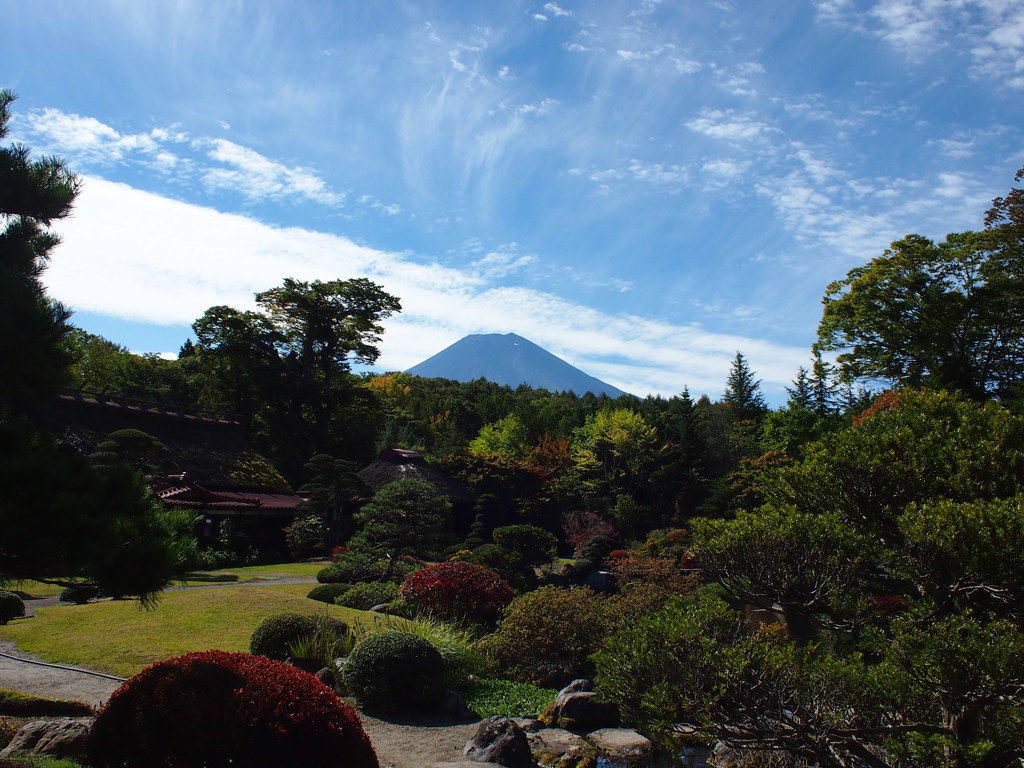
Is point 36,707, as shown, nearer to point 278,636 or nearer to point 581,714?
point 278,636

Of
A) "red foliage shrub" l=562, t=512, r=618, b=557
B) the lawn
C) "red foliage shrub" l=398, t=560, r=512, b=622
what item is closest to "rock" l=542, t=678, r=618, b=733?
the lawn

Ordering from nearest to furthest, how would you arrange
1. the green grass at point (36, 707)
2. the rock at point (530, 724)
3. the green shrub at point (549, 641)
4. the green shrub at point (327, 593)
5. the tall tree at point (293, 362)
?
the green grass at point (36, 707) → the rock at point (530, 724) → the green shrub at point (549, 641) → the green shrub at point (327, 593) → the tall tree at point (293, 362)

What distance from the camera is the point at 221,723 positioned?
16.4 feet

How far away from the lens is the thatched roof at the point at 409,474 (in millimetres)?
30219

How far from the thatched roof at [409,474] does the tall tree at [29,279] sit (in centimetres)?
2367

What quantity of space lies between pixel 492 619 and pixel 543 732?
5837 millimetres

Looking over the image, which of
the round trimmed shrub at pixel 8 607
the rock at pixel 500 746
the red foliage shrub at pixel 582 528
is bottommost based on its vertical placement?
the round trimmed shrub at pixel 8 607

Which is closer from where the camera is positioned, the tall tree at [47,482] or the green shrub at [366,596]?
the tall tree at [47,482]

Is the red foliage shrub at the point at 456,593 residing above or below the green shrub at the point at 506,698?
above

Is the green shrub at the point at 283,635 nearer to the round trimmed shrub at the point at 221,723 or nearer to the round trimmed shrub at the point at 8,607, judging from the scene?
the round trimmed shrub at the point at 221,723

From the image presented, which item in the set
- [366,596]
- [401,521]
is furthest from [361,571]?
[366,596]

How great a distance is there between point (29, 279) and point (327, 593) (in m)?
11.4

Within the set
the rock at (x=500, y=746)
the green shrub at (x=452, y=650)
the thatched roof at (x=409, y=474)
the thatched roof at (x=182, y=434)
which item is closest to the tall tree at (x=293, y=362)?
the thatched roof at (x=182, y=434)

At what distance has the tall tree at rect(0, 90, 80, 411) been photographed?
18.6 ft
